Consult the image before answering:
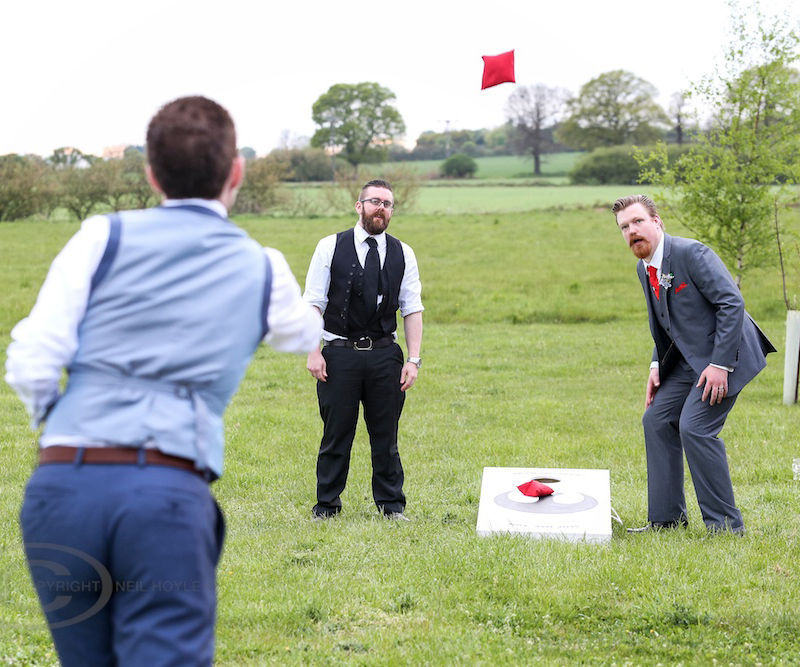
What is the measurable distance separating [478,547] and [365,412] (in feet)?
5.74

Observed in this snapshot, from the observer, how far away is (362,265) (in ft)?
24.0

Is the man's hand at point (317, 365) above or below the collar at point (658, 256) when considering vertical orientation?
below

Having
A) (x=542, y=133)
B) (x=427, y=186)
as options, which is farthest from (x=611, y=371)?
(x=542, y=133)

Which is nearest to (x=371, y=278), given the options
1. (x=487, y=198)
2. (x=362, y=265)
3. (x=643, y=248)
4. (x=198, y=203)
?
(x=362, y=265)

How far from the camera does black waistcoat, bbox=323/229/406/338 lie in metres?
7.29

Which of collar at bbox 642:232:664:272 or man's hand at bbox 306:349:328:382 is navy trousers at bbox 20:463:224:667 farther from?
collar at bbox 642:232:664:272

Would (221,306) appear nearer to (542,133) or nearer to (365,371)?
(365,371)

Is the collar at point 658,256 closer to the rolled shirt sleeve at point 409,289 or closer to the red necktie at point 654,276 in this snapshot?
the red necktie at point 654,276

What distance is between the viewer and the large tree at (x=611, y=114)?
79625 mm

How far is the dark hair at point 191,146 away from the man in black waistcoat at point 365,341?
4.47 metres

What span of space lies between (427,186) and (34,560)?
63.2 metres

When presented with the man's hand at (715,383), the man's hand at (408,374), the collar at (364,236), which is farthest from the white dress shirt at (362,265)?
the man's hand at (715,383)

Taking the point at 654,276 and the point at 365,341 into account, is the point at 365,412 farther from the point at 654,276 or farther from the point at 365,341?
the point at 654,276

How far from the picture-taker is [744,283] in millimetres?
24672
